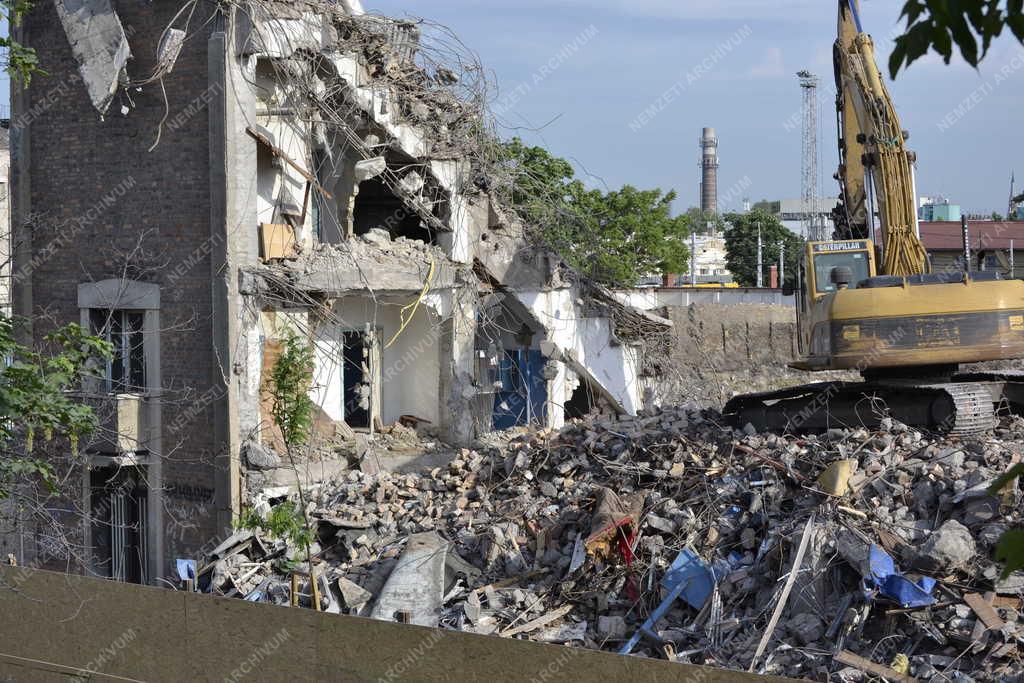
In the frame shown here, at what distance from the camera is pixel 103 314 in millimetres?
15828

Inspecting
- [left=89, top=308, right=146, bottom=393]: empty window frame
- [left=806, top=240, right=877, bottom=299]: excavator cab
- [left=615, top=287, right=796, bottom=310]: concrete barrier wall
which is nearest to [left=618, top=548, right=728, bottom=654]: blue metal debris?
[left=806, top=240, right=877, bottom=299]: excavator cab

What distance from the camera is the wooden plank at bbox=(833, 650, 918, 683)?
334 inches

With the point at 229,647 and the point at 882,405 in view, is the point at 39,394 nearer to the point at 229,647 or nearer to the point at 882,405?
the point at 229,647

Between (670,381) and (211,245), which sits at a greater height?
(211,245)

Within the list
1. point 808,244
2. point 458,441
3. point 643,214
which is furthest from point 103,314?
point 643,214

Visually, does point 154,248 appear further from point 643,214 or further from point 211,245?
point 643,214

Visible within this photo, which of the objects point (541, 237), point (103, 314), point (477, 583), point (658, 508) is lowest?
point (477, 583)

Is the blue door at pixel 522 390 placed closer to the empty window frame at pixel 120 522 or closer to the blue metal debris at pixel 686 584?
the empty window frame at pixel 120 522

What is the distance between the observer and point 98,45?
1505 centimetres

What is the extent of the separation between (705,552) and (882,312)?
3.46 meters

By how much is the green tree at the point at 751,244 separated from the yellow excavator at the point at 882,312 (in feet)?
134

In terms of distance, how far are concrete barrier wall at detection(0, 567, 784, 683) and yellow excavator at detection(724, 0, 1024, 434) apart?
653 centimetres

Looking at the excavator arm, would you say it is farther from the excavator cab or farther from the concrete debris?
the concrete debris

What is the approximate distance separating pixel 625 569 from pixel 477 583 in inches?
65.8
